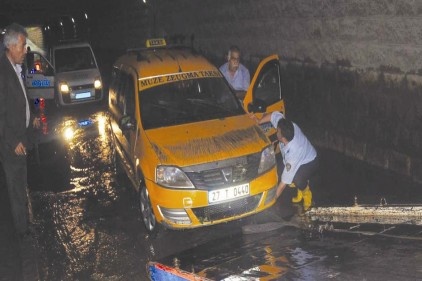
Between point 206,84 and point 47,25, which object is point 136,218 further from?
point 47,25

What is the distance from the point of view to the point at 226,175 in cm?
544

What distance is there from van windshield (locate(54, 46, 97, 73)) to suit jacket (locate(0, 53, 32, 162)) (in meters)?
8.97

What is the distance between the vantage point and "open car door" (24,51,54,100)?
46.5 feet

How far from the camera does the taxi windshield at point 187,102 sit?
6.27 meters

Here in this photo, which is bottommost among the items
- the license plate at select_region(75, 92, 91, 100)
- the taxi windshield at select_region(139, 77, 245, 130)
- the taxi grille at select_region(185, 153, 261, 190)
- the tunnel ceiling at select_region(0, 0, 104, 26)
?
the taxi grille at select_region(185, 153, 261, 190)

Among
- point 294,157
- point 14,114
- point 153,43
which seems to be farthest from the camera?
point 153,43

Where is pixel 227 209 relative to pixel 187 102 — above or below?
below

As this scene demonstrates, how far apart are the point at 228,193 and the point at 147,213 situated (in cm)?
116

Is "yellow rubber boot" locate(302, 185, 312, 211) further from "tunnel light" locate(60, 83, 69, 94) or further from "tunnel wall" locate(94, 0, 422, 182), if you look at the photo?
"tunnel light" locate(60, 83, 69, 94)

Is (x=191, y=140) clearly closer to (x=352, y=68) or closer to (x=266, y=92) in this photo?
(x=266, y=92)

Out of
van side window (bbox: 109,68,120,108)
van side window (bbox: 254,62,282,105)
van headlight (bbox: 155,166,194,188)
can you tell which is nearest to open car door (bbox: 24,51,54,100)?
van side window (bbox: 109,68,120,108)

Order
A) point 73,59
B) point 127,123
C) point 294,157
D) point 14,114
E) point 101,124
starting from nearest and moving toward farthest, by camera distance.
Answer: point 14,114 → point 294,157 → point 127,123 → point 101,124 → point 73,59

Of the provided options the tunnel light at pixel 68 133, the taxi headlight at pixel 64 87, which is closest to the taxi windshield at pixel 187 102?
the tunnel light at pixel 68 133

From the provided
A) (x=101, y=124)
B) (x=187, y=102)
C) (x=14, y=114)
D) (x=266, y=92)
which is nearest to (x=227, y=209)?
(x=187, y=102)
